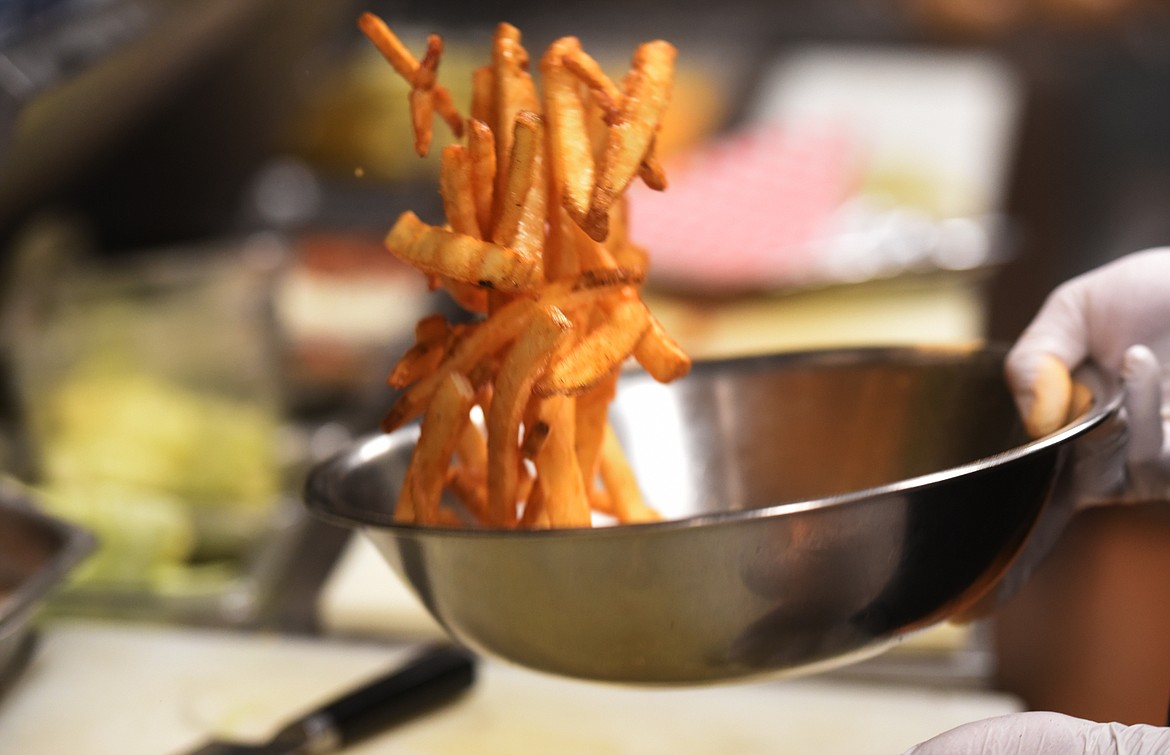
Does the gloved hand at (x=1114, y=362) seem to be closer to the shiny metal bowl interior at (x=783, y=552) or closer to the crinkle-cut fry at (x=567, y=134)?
the shiny metal bowl interior at (x=783, y=552)

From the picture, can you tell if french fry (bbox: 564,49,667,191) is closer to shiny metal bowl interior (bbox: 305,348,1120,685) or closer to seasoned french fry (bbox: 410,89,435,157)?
seasoned french fry (bbox: 410,89,435,157)

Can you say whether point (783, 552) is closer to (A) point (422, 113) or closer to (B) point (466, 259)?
(B) point (466, 259)

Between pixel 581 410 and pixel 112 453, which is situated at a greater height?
pixel 581 410

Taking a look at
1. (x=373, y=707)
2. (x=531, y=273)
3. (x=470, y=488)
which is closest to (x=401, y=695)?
(x=373, y=707)

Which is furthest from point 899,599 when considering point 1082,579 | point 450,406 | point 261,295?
point 261,295

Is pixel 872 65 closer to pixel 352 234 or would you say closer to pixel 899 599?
pixel 352 234

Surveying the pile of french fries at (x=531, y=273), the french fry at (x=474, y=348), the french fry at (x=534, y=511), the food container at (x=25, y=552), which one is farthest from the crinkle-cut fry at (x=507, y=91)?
the food container at (x=25, y=552)
